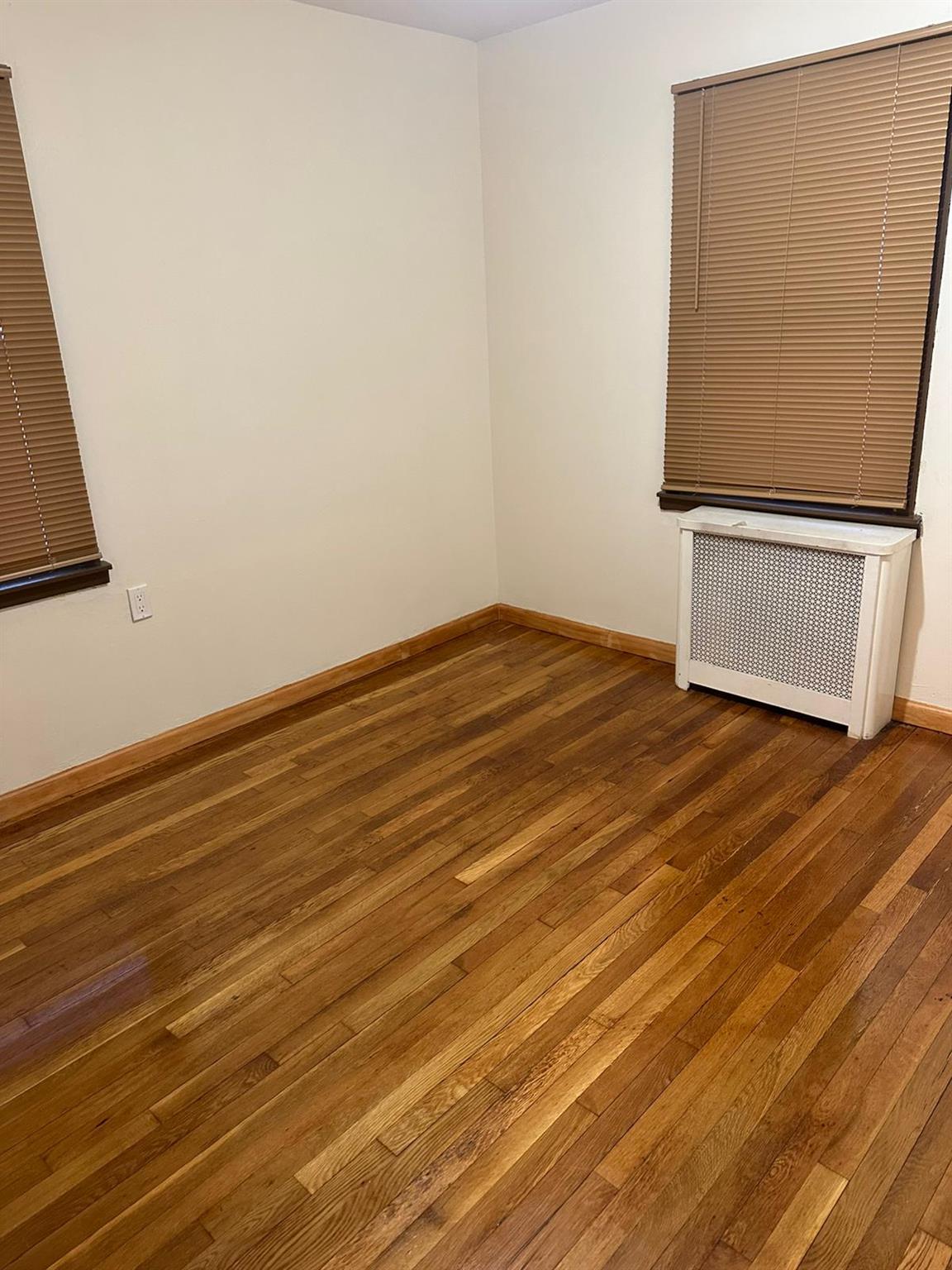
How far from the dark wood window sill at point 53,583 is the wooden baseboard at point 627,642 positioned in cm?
198

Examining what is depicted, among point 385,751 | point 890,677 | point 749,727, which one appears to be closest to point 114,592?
point 385,751

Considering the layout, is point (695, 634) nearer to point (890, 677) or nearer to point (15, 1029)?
point (890, 677)

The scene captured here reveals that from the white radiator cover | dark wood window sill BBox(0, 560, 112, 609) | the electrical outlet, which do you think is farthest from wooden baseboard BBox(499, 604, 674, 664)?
dark wood window sill BBox(0, 560, 112, 609)

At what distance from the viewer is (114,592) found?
290 cm

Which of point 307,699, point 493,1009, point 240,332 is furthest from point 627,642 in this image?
point 493,1009

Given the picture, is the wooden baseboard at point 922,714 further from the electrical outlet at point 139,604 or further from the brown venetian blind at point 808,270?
the electrical outlet at point 139,604

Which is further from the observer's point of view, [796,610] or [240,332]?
[240,332]

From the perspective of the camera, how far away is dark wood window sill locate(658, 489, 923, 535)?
9.42ft

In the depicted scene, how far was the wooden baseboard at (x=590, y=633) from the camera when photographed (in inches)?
146

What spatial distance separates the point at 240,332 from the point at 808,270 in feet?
6.31

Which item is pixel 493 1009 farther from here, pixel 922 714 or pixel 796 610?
pixel 922 714

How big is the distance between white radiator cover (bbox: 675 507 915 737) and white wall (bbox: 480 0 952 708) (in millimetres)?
221

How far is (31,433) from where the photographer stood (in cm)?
260

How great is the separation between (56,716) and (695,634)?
88.2 inches
